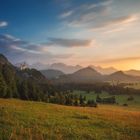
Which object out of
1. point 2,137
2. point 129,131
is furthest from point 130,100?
point 2,137

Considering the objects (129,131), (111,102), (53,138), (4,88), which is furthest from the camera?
(111,102)

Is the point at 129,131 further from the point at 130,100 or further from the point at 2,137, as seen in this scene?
the point at 130,100

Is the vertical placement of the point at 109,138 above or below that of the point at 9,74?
below

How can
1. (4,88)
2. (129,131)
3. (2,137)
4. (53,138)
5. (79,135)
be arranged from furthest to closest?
1. (4,88)
2. (129,131)
3. (79,135)
4. (53,138)
5. (2,137)

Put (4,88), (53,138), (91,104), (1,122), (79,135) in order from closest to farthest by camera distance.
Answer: (53,138) < (79,135) < (1,122) < (4,88) < (91,104)

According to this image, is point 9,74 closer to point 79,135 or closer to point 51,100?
point 51,100

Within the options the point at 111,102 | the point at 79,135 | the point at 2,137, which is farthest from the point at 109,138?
the point at 111,102

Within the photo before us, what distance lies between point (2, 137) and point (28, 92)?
278ft

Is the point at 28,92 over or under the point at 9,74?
under

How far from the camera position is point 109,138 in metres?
19.5

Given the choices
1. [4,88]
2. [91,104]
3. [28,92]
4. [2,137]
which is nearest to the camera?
[2,137]

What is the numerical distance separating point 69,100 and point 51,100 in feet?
24.9

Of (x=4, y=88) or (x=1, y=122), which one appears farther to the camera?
(x=4, y=88)

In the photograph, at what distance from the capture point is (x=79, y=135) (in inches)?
749
